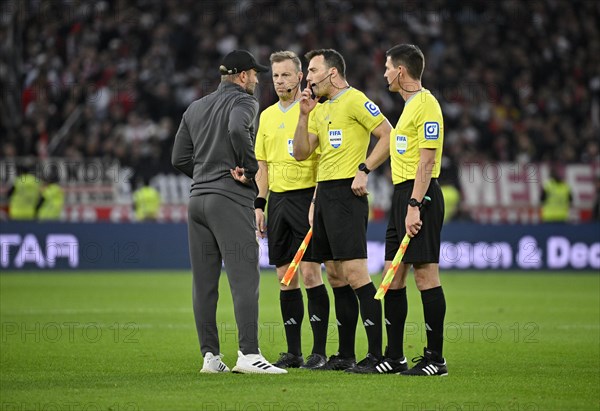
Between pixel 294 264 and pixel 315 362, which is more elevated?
pixel 294 264

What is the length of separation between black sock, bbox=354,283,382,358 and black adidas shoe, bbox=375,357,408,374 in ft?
0.36

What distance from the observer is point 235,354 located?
399 inches

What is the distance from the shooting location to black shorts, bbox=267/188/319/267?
9.37m

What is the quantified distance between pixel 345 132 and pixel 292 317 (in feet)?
5.61

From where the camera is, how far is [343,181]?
29.2 ft

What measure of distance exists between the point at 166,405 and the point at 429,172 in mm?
2791

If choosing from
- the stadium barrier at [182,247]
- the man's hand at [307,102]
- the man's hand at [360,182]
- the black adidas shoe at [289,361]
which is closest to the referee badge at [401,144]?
the man's hand at [360,182]

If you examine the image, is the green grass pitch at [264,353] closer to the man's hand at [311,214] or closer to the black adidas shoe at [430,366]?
the black adidas shoe at [430,366]

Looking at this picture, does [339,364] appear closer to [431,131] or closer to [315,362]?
[315,362]

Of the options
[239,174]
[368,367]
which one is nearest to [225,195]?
[239,174]

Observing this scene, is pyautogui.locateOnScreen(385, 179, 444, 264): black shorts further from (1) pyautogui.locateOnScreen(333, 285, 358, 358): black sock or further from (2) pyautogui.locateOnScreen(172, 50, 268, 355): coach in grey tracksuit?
(2) pyautogui.locateOnScreen(172, 50, 268, 355): coach in grey tracksuit

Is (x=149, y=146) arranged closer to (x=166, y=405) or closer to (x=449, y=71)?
(x=449, y=71)

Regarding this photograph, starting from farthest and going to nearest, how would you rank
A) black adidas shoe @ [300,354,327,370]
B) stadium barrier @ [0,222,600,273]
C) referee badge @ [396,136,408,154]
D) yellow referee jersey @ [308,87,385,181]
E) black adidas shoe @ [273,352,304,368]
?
stadium barrier @ [0,222,600,273] → black adidas shoe @ [273,352,304,368] → black adidas shoe @ [300,354,327,370] → yellow referee jersey @ [308,87,385,181] → referee badge @ [396,136,408,154]

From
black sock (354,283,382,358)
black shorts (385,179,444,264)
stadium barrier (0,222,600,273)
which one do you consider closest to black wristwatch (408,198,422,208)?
black shorts (385,179,444,264)
